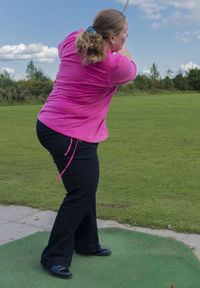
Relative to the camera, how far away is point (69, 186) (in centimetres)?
327

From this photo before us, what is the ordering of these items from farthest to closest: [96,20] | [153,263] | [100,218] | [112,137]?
[112,137] < [100,218] < [153,263] < [96,20]

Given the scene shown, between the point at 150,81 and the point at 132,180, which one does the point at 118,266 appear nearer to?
the point at 132,180

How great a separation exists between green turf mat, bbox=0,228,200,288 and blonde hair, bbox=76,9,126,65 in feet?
5.59

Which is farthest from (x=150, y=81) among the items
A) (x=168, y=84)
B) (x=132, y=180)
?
(x=132, y=180)

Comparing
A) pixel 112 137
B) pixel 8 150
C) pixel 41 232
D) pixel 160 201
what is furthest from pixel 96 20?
pixel 112 137

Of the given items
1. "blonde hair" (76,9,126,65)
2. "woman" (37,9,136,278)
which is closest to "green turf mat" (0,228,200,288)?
"woman" (37,9,136,278)

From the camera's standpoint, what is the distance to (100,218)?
4.82 metres

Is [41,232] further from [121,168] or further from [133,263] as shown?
[121,168]

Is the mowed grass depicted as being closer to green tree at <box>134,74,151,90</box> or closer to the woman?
the woman

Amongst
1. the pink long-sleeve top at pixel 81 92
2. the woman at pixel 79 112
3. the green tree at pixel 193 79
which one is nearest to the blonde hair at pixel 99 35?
the woman at pixel 79 112

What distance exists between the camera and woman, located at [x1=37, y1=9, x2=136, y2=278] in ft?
9.68

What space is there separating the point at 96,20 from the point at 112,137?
34.7 ft

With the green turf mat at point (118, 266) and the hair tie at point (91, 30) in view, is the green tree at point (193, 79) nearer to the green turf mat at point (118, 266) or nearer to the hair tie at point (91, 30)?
the green turf mat at point (118, 266)

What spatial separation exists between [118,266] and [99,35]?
1920 millimetres
